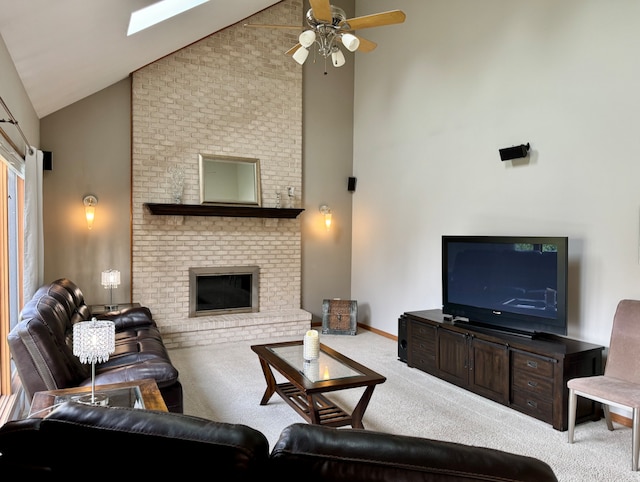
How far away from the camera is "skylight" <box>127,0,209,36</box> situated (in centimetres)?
392

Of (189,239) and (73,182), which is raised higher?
(73,182)

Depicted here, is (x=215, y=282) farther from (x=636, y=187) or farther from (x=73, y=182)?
(x=636, y=187)

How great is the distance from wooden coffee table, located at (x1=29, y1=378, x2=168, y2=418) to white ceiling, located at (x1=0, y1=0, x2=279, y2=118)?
6.99 feet

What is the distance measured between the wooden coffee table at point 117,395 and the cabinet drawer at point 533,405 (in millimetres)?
2805

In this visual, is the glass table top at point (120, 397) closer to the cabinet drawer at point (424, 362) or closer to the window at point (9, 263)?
the window at point (9, 263)

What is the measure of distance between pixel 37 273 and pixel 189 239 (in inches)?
87.6

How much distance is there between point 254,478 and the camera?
1.06m

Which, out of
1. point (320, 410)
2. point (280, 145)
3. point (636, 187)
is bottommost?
point (320, 410)

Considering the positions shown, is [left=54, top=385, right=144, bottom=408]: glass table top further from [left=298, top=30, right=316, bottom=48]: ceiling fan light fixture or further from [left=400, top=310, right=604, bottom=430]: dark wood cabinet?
[left=400, top=310, right=604, bottom=430]: dark wood cabinet

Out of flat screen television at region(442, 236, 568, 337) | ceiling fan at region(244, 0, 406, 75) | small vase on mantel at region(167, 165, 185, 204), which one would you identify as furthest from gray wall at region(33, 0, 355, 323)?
flat screen television at region(442, 236, 568, 337)

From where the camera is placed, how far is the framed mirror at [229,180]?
20.4 feet

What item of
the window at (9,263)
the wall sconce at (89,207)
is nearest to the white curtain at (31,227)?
the window at (9,263)

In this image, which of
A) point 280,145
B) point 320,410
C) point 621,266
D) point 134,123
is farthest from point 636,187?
point 134,123

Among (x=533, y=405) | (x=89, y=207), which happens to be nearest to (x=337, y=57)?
(x=533, y=405)
